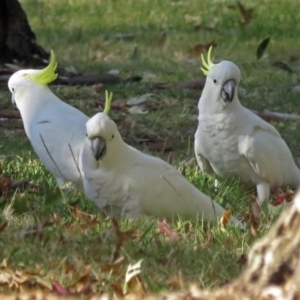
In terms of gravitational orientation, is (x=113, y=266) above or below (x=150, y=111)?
above

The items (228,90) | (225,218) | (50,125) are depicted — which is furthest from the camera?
(50,125)

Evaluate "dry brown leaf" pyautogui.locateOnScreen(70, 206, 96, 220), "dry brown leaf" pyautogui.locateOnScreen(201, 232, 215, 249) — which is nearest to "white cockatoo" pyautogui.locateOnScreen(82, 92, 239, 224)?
"dry brown leaf" pyautogui.locateOnScreen(70, 206, 96, 220)

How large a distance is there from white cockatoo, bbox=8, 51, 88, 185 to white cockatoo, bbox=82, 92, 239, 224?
44 centimetres

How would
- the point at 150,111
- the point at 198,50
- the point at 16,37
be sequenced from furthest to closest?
1. the point at 198,50
2. the point at 16,37
3. the point at 150,111

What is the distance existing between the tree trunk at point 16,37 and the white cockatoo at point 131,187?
357cm

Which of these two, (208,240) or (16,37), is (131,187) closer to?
(208,240)

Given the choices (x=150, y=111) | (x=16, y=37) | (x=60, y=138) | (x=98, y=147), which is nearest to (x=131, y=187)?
(x=98, y=147)

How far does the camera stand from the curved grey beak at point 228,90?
14.1 feet

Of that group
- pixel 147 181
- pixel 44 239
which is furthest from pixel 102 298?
pixel 147 181

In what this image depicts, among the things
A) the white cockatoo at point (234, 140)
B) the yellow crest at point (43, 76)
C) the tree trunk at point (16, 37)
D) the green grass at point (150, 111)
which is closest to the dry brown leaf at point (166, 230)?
the green grass at point (150, 111)

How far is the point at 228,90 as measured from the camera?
431cm

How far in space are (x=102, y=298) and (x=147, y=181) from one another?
1206mm

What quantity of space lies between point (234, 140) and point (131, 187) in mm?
910

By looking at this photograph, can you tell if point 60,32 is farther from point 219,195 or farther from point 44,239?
point 44,239
